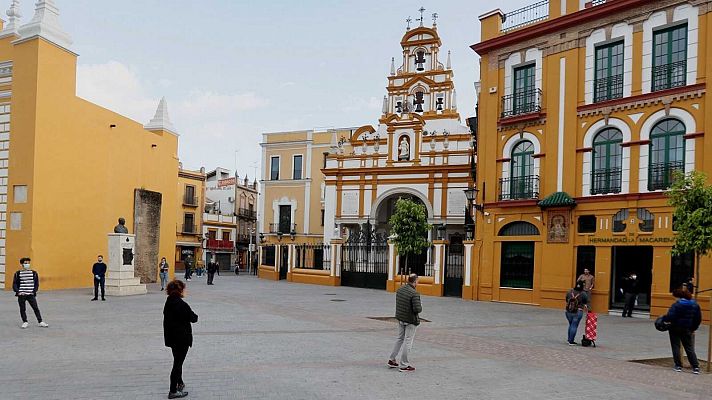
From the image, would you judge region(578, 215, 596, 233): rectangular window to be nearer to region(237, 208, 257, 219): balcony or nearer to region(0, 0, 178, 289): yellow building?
region(0, 0, 178, 289): yellow building

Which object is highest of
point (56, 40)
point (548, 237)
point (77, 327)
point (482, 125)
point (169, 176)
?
point (56, 40)

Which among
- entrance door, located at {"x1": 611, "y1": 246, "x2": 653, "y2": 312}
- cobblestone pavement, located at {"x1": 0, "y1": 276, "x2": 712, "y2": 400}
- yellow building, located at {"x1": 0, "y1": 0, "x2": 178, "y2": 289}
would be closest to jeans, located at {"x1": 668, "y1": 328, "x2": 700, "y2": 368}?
cobblestone pavement, located at {"x1": 0, "y1": 276, "x2": 712, "y2": 400}

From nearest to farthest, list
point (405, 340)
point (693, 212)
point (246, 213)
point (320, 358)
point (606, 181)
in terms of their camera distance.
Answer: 1. point (405, 340)
2. point (320, 358)
3. point (693, 212)
4. point (606, 181)
5. point (246, 213)

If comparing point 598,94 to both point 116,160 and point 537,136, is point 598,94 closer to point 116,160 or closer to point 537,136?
point 537,136

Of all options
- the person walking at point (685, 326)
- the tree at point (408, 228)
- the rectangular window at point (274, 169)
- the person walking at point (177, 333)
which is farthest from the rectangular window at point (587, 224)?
the rectangular window at point (274, 169)

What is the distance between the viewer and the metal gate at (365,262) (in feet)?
97.8

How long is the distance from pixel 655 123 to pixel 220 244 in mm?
49518

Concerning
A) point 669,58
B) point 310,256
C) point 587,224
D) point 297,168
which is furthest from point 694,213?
point 297,168

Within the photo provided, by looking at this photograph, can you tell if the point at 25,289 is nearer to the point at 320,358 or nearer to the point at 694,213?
the point at 320,358

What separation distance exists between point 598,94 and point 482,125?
498cm

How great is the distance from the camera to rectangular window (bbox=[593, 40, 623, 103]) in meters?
20.8

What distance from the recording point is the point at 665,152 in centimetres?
1952

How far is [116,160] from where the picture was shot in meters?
27.4

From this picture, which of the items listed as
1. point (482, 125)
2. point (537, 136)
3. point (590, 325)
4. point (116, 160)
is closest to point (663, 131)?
point (537, 136)
